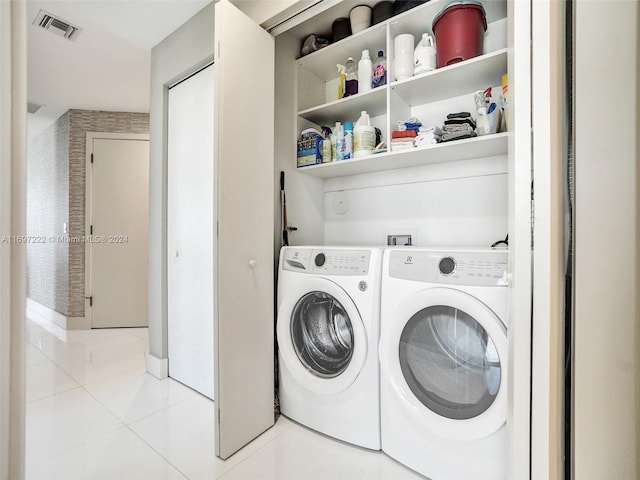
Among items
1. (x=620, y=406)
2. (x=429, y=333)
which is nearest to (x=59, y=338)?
(x=429, y=333)

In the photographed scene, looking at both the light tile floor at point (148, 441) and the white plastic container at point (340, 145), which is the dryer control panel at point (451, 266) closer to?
the white plastic container at point (340, 145)

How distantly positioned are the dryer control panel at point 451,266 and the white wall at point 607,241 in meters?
0.51

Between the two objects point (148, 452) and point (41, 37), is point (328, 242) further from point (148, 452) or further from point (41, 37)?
point (41, 37)

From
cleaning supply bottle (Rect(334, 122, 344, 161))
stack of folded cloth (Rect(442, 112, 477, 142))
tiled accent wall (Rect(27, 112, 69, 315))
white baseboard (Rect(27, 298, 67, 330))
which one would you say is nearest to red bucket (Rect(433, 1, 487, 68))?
stack of folded cloth (Rect(442, 112, 477, 142))

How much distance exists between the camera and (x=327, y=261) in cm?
145

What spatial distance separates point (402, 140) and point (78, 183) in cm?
351

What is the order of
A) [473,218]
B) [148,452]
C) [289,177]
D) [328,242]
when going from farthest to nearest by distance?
1. [328,242]
2. [289,177]
3. [473,218]
4. [148,452]

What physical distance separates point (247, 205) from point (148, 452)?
4.01 ft

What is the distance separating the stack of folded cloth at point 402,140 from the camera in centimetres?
152

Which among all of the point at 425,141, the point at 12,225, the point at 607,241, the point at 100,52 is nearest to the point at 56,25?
the point at 100,52

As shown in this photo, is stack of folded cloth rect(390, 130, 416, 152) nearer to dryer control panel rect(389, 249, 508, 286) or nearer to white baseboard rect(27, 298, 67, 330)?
dryer control panel rect(389, 249, 508, 286)

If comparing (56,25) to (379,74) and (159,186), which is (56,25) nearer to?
(159,186)

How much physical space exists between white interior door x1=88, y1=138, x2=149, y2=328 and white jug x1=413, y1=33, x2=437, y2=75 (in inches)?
121

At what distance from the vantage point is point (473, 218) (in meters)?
1.61
